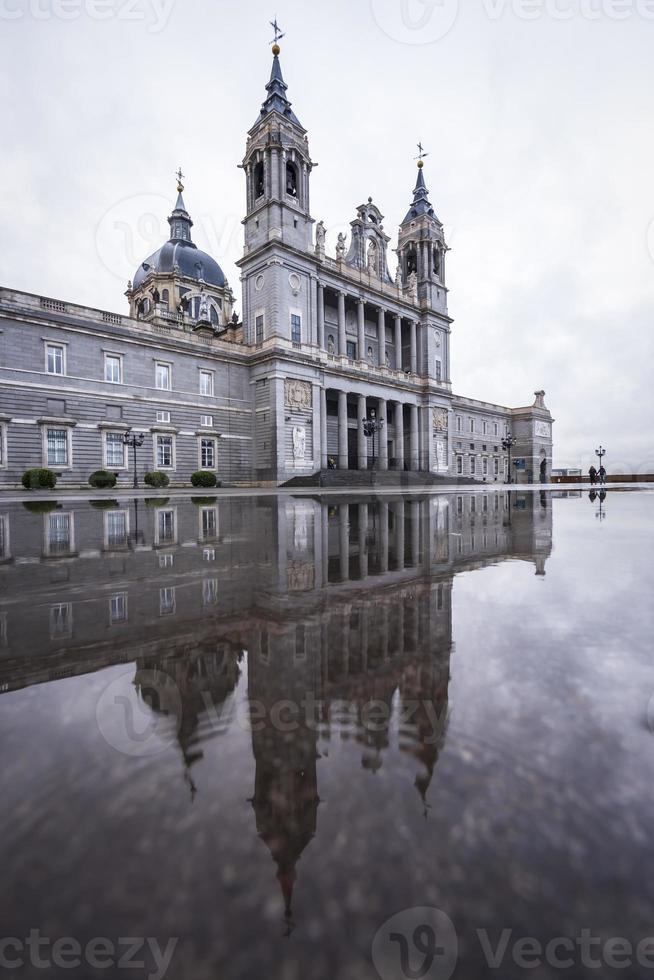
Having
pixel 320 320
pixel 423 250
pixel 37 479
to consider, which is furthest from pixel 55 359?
pixel 423 250

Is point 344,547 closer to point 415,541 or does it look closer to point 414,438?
point 415,541

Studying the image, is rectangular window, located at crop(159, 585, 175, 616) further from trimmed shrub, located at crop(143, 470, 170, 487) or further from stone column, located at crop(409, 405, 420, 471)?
stone column, located at crop(409, 405, 420, 471)

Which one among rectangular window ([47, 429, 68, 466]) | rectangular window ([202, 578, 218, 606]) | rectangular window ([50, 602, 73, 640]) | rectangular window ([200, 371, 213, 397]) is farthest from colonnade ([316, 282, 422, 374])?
rectangular window ([50, 602, 73, 640])

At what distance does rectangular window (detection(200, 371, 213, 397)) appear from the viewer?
2978 centimetres

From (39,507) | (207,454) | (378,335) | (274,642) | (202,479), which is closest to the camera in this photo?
(274,642)

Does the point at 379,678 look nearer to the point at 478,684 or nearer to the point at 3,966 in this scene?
the point at 478,684

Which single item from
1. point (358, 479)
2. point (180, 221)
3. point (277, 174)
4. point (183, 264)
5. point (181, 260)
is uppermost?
point (180, 221)

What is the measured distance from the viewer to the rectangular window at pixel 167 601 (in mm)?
2529

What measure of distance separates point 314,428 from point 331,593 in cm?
2991

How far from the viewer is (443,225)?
1821 inches

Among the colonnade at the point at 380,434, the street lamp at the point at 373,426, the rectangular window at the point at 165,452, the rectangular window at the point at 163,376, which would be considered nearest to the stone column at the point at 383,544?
the rectangular window at the point at 165,452

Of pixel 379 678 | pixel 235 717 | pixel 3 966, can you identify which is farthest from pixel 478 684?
pixel 3 966

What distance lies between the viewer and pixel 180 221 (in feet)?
188

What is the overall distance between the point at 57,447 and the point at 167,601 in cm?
2496
